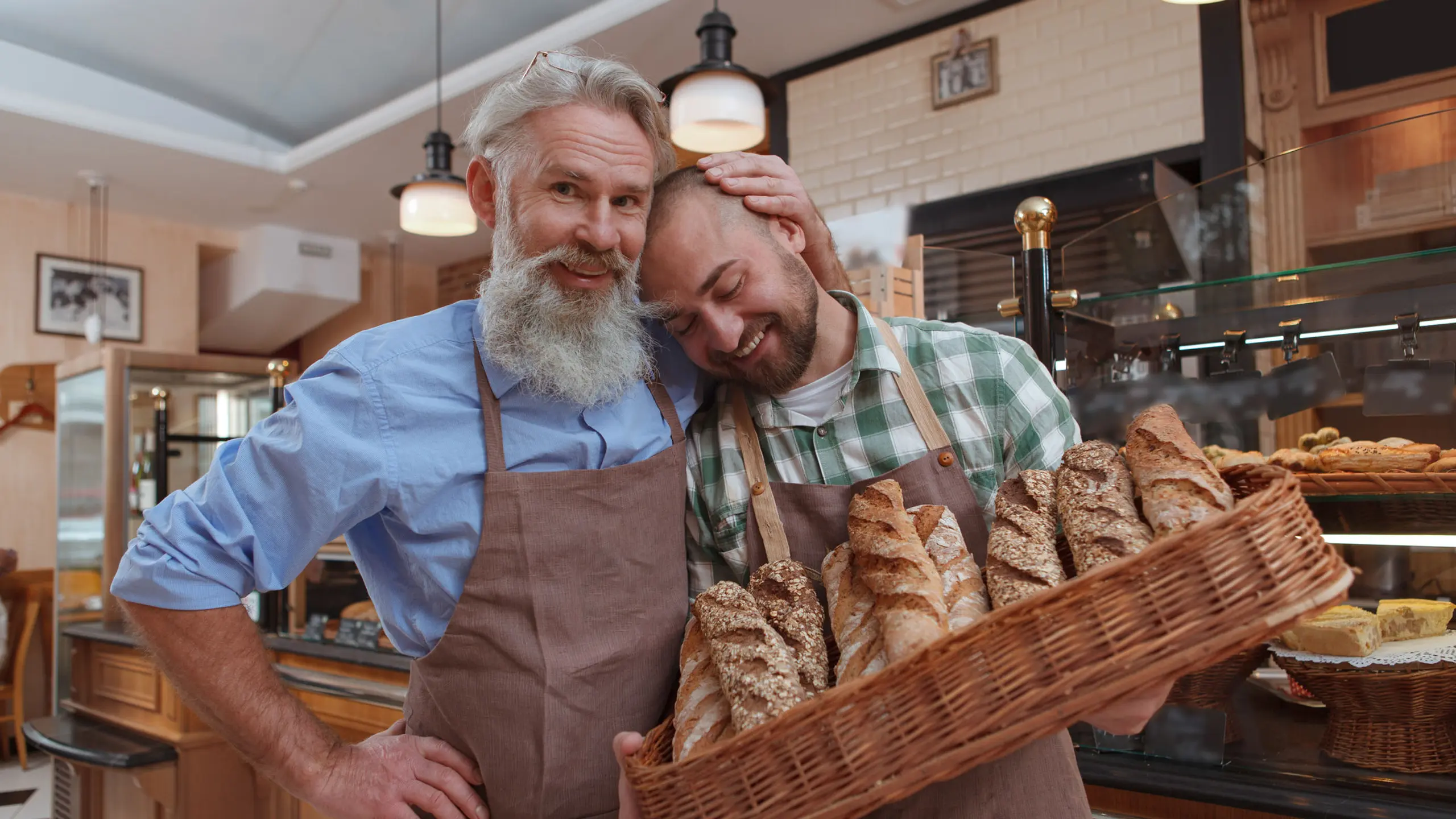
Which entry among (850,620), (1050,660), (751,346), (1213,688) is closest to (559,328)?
(751,346)

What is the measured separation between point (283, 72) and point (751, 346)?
6.09 meters

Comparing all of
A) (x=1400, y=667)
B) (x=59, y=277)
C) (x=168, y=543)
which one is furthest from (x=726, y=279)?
(x=59, y=277)

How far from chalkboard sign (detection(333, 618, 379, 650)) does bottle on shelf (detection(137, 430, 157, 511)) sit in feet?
12.3

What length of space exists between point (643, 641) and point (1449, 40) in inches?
164

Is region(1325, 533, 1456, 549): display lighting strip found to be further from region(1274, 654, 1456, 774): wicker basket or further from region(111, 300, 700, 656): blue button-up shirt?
region(111, 300, 700, 656): blue button-up shirt

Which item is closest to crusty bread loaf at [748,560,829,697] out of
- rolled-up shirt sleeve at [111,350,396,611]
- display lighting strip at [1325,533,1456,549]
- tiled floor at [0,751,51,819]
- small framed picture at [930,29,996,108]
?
rolled-up shirt sleeve at [111,350,396,611]

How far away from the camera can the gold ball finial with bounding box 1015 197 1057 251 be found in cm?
192

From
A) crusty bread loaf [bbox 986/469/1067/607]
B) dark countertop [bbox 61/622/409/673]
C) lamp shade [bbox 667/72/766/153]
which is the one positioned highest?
lamp shade [bbox 667/72/766/153]

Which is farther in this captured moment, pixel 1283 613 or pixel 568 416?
pixel 568 416

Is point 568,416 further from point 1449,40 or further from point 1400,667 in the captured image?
point 1449,40

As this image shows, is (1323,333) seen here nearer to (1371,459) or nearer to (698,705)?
(1371,459)

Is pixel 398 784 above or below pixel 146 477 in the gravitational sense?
below

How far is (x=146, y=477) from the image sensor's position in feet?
20.0

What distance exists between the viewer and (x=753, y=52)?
532cm
